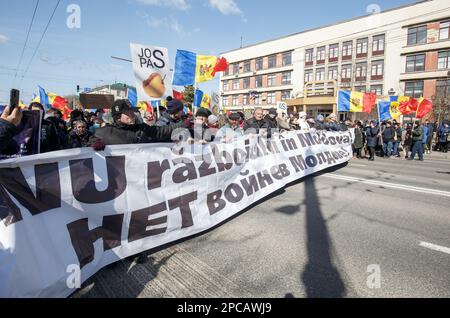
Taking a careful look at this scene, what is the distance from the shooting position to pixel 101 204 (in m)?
2.95

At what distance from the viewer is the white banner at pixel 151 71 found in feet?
20.2

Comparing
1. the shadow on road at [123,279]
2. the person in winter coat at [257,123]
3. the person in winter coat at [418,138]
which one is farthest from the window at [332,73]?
the shadow on road at [123,279]

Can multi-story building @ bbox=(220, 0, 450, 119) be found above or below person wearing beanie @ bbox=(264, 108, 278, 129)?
above

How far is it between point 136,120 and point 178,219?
1420 millimetres

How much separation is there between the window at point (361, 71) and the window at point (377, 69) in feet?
3.66

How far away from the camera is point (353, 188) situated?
6.74m

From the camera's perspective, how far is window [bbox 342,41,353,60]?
43844 millimetres

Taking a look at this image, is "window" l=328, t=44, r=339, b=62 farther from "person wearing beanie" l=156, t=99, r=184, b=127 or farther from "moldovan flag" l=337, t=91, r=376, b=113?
"person wearing beanie" l=156, t=99, r=184, b=127

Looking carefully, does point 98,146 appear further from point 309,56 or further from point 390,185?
point 309,56

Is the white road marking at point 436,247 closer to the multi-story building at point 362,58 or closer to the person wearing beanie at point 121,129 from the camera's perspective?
the person wearing beanie at point 121,129

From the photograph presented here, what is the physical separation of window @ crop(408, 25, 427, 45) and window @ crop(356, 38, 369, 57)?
557 cm

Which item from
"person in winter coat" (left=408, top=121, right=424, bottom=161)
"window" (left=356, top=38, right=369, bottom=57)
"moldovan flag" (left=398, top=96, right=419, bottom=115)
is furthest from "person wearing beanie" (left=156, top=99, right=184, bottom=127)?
"window" (left=356, top=38, right=369, bottom=57)

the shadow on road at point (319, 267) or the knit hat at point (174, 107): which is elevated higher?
the knit hat at point (174, 107)

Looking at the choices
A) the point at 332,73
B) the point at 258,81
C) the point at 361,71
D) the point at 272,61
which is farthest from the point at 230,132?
the point at 258,81
